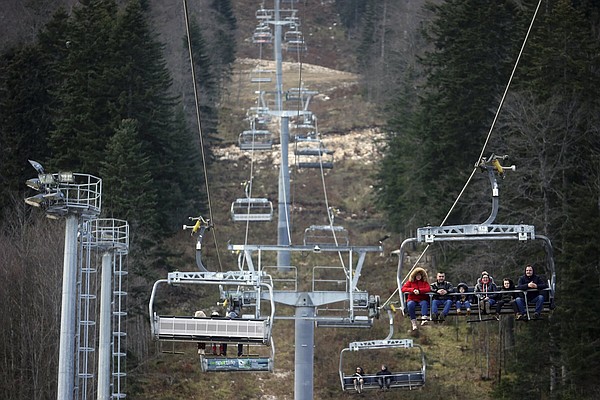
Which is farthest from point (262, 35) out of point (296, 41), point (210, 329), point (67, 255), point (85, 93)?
point (210, 329)

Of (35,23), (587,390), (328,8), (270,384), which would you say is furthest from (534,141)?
(328,8)

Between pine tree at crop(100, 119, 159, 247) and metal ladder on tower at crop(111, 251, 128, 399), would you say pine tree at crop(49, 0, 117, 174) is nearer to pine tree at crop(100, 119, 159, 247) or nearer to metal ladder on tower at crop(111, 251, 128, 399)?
pine tree at crop(100, 119, 159, 247)

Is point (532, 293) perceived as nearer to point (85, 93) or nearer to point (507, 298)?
point (507, 298)

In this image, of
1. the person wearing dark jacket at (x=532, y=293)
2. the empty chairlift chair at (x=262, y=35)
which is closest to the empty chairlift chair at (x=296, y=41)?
the empty chairlift chair at (x=262, y=35)

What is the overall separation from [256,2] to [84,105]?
70.2 m

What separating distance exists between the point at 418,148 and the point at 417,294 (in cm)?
3084

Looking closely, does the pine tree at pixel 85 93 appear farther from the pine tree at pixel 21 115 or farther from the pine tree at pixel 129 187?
the pine tree at pixel 129 187

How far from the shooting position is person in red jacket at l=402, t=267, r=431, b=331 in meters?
25.5

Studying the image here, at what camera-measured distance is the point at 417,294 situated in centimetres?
2558

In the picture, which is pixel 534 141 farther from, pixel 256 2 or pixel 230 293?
pixel 256 2

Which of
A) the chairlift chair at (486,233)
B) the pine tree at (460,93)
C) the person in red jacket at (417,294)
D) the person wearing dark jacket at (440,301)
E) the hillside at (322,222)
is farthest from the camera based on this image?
the pine tree at (460,93)

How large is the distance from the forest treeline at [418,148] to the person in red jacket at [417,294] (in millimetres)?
11084

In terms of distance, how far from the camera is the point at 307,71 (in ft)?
341

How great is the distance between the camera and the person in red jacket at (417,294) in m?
25.5
